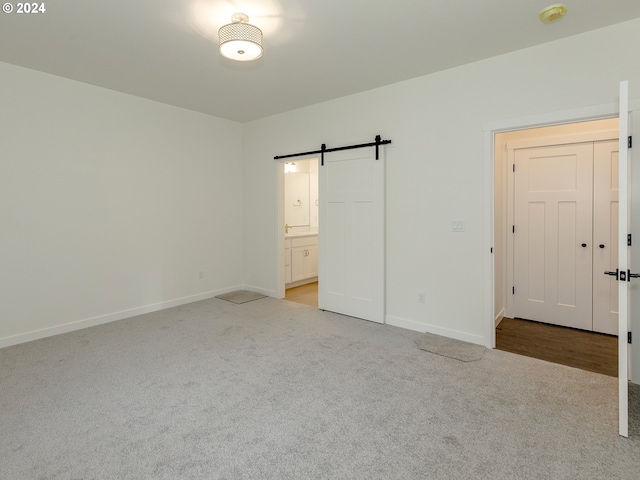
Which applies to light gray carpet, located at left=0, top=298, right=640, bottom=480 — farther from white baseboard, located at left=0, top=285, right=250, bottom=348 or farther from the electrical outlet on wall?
the electrical outlet on wall

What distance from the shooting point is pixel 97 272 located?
13.1 ft

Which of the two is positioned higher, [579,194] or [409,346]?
[579,194]

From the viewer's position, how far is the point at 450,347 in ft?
10.6

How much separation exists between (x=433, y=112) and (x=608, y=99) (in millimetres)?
1401

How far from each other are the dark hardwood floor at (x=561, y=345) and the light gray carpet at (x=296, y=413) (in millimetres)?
297

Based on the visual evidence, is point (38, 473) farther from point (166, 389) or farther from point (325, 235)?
point (325, 235)

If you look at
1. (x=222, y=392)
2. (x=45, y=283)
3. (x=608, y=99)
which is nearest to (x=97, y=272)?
(x=45, y=283)

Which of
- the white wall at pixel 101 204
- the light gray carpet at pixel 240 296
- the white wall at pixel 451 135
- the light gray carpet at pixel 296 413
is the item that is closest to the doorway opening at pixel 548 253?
the white wall at pixel 451 135

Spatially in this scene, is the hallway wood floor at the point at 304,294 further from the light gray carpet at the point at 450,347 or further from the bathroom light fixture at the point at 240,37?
the bathroom light fixture at the point at 240,37

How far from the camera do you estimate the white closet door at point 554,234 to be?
382 centimetres

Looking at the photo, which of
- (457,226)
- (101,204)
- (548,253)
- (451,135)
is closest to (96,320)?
(101,204)

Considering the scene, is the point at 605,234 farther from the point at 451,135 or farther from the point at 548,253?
the point at 451,135

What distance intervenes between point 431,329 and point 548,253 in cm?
177

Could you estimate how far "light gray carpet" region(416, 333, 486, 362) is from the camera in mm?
3035
